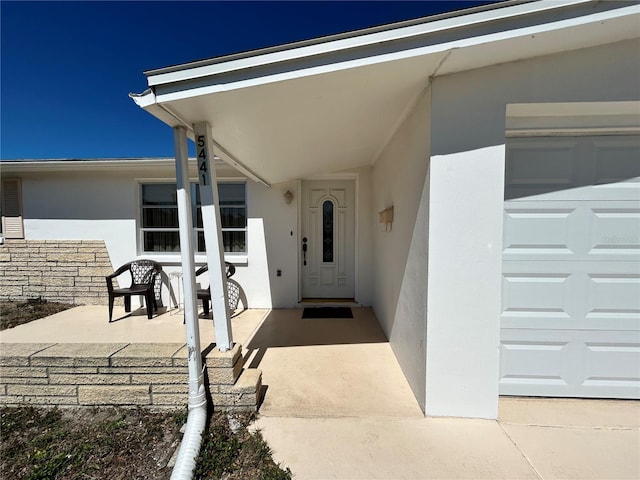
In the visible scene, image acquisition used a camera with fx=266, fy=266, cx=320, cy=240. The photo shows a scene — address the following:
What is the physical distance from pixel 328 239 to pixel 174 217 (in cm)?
287

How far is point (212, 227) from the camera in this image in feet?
6.77

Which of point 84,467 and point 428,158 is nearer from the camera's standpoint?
point 84,467

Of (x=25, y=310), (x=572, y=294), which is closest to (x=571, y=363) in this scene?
(x=572, y=294)

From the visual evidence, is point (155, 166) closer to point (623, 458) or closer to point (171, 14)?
point (171, 14)

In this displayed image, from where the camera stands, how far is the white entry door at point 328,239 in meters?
4.82

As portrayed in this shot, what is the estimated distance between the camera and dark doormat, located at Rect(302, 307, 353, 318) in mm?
4257

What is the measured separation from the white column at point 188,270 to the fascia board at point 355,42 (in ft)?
1.51

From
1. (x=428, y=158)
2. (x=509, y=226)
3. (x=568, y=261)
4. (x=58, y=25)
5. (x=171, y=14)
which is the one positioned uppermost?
(x=58, y=25)

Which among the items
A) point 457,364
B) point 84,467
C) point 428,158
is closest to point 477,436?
point 457,364

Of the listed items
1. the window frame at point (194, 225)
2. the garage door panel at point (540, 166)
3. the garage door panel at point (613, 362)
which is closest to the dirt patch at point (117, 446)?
the garage door panel at point (613, 362)

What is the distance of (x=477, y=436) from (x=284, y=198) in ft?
12.7

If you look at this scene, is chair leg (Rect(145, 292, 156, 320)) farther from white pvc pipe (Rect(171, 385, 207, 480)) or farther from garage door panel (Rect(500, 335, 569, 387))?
garage door panel (Rect(500, 335, 569, 387))

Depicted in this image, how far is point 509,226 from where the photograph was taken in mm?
2059

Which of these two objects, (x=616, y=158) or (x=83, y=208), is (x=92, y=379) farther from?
(x=616, y=158)
